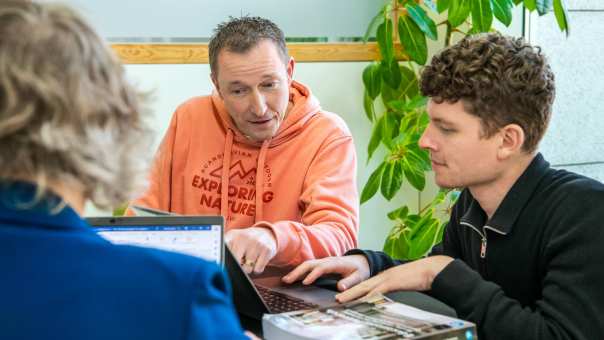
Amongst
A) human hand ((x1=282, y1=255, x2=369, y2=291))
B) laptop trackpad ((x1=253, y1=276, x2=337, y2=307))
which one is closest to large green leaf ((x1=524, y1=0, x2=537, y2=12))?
human hand ((x1=282, y1=255, x2=369, y2=291))

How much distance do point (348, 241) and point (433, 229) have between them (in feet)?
3.29

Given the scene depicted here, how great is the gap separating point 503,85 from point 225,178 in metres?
0.85

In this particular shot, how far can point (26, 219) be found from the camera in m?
0.78

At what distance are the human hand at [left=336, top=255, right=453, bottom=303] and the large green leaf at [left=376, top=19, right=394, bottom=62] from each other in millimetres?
1770

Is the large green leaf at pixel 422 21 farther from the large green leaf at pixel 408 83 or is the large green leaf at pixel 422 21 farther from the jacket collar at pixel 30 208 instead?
the jacket collar at pixel 30 208

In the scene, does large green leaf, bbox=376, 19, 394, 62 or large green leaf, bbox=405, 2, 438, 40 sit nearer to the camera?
large green leaf, bbox=405, 2, 438, 40

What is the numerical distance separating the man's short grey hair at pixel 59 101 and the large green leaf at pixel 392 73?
2628 millimetres

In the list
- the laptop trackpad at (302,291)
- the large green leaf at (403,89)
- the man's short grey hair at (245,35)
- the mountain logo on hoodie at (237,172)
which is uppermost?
the man's short grey hair at (245,35)

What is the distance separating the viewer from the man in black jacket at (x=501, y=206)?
4.60ft

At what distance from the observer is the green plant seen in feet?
9.64

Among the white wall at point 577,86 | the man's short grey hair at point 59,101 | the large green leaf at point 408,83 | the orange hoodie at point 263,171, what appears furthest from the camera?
the large green leaf at point 408,83

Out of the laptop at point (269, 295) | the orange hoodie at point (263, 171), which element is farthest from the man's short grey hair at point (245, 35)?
the laptop at point (269, 295)

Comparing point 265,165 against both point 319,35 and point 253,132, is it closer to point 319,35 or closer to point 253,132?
point 253,132

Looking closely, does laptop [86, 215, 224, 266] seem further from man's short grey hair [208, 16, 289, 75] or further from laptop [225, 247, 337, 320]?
man's short grey hair [208, 16, 289, 75]
